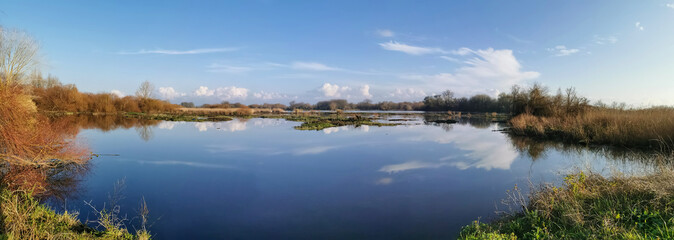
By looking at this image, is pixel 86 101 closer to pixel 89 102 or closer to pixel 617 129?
pixel 89 102

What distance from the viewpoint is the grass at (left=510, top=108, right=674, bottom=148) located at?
12992 millimetres

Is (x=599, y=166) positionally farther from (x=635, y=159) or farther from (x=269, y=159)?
(x=269, y=159)

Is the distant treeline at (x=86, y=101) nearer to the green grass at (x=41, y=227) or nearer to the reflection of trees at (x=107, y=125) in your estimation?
the reflection of trees at (x=107, y=125)

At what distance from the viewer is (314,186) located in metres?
7.71

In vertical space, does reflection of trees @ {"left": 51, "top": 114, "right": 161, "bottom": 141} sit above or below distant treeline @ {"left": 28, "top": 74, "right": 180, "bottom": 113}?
below

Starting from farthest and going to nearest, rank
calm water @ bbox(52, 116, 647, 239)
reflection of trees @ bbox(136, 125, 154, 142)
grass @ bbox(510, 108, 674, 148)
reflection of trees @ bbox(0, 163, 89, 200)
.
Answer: reflection of trees @ bbox(136, 125, 154, 142) → grass @ bbox(510, 108, 674, 148) → reflection of trees @ bbox(0, 163, 89, 200) → calm water @ bbox(52, 116, 647, 239)

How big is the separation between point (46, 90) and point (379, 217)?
5031cm

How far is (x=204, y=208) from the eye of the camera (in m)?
6.02

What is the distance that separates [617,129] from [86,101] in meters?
56.6

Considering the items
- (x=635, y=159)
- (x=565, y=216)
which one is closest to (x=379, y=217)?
(x=565, y=216)

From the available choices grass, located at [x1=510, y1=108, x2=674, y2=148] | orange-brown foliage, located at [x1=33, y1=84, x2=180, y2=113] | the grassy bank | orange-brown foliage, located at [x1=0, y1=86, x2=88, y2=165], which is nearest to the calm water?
the grassy bank

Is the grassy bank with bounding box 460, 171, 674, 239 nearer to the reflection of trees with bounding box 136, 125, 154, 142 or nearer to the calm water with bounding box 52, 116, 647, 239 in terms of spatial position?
the calm water with bounding box 52, 116, 647, 239

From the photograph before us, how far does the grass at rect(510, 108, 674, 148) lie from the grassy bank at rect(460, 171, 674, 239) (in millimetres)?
9485

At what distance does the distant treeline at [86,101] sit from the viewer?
36.5 meters
